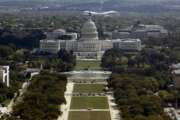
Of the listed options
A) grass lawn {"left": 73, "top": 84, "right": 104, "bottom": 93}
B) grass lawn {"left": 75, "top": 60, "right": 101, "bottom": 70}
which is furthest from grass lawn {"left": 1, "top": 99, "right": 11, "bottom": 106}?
grass lawn {"left": 75, "top": 60, "right": 101, "bottom": 70}

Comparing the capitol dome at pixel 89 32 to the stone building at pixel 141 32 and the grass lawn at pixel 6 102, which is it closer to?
the stone building at pixel 141 32

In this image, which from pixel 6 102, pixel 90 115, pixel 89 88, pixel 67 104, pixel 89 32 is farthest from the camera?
pixel 89 32

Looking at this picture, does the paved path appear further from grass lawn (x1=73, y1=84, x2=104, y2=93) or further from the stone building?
the stone building

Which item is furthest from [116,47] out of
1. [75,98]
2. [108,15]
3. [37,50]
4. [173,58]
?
[108,15]

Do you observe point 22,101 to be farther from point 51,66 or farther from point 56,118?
point 51,66

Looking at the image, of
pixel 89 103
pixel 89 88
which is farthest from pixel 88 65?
pixel 89 103

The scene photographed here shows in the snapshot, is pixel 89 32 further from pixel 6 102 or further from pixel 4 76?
pixel 6 102
